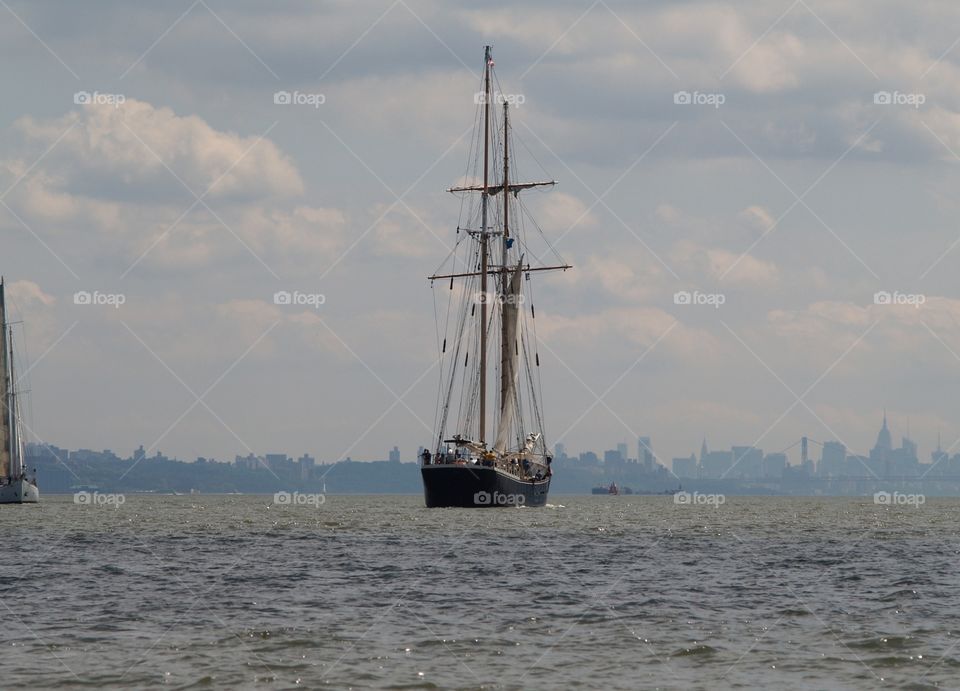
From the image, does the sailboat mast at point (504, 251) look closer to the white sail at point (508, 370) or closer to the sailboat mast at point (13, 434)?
the white sail at point (508, 370)

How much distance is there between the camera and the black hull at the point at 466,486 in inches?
4685

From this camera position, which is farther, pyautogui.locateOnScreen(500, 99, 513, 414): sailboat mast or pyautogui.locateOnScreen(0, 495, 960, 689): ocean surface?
pyautogui.locateOnScreen(500, 99, 513, 414): sailboat mast

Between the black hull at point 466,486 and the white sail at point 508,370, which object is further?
the white sail at point 508,370

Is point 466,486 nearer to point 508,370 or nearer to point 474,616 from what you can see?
point 508,370

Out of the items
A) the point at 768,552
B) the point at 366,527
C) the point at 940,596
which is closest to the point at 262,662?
the point at 940,596

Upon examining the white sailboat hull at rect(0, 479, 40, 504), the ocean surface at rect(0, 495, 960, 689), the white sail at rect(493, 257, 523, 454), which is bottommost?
the ocean surface at rect(0, 495, 960, 689)

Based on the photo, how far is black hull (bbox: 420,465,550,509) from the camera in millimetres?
119000

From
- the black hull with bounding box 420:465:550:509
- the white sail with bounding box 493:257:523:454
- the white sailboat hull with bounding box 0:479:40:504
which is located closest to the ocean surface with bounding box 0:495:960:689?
the black hull with bounding box 420:465:550:509

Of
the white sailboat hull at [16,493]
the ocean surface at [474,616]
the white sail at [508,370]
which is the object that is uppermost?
the white sail at [508,370]

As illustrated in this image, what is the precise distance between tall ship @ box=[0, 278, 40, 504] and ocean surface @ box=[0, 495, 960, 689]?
79.7 meters

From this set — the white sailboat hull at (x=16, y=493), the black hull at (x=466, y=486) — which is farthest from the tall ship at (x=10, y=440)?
the black hull at (x=466, y=486)

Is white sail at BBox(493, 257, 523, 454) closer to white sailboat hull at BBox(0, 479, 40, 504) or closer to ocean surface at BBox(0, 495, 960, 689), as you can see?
white sailboat hull at BBox(0, 479, 40, 504)

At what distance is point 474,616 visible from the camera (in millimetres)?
37594

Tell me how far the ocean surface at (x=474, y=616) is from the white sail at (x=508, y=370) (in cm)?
6166
